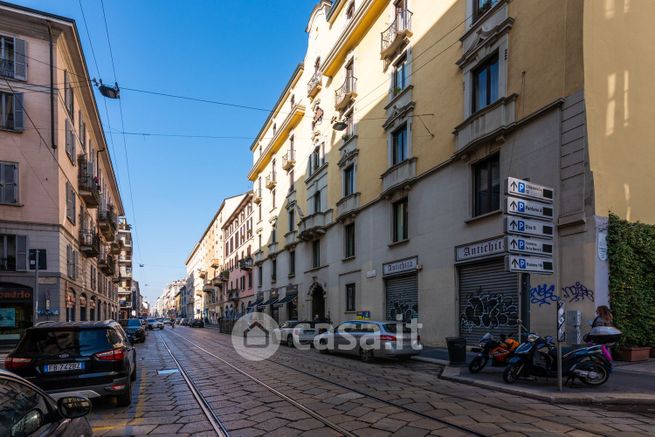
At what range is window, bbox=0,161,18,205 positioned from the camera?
70.5ft

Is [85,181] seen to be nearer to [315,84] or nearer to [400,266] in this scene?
[315,84]

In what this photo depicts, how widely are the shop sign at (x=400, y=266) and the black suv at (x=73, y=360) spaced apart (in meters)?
13.3

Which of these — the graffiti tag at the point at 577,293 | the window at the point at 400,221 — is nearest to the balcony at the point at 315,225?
the window at the point at 400,221

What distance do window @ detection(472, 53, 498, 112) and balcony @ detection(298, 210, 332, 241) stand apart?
14.0 metres

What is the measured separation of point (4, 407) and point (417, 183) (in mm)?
17414

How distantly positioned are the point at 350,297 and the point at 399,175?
8681mm

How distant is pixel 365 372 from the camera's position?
11.5 m

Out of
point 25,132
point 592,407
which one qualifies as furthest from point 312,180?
point 592,407

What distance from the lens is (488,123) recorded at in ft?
48.1

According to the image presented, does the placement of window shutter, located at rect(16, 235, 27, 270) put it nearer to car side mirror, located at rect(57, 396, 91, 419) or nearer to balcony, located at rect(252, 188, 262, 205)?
car side mirror, located at rect(57, 396, 91, 419)

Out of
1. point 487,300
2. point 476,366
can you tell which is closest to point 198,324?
point 487,300

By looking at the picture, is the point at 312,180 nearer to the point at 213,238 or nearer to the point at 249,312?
the point at 249,312

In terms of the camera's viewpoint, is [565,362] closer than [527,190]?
Yes

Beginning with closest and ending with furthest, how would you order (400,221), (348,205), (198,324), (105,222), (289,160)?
(400,221), (348,205), (289,160), (105,222), (198,324)
